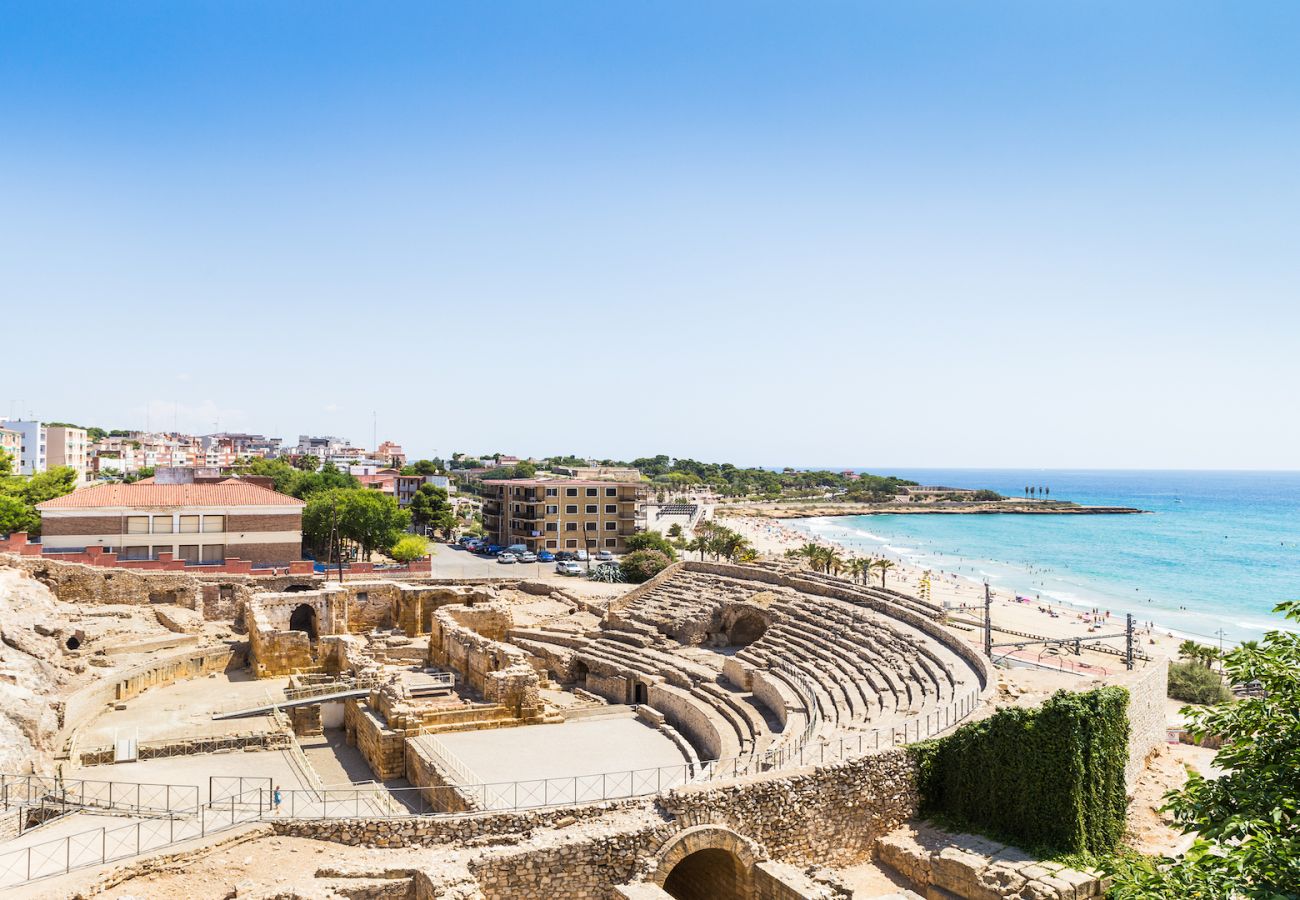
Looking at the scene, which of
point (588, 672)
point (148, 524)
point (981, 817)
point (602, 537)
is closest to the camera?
point (981, 817)

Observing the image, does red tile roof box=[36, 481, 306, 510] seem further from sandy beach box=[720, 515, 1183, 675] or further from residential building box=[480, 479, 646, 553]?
sandy beach box=[720, 515, 1183, 675]

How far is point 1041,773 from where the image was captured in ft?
58.9

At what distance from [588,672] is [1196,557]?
95.5 meters

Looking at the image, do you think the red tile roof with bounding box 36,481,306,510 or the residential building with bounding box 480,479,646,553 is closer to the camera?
the red tile roof with bounding box 36,481,306,510

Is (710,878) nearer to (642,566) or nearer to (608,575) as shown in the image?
(642,566)

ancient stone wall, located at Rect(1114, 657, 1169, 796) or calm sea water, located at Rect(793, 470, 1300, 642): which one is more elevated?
ancient stone wall, located at Rect(1114, 657, 1169, 796)

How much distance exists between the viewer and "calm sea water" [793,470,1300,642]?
7088 cm

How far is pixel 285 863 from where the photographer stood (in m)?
13.8

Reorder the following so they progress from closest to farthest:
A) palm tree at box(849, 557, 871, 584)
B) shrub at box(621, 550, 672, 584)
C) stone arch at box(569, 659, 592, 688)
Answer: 1. stone arch at box(569, 659, 592, 688)
2. shrub at box(621, 550, 672, 584)
3. palm tree at box(849, 557, 871, 584)

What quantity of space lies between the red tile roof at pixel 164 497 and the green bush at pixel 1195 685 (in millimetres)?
46199

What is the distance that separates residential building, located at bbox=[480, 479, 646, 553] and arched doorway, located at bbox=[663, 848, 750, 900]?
55.7m

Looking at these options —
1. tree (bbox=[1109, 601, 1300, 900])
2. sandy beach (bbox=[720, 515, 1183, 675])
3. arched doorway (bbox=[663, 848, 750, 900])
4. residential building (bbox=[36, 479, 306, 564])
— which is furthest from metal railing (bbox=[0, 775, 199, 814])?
sandy beach (bbox=[720, 515, 1183, 675])

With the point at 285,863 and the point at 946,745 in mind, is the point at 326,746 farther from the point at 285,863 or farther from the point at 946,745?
the point at 946,745

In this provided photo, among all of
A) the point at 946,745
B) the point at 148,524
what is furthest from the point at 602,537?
the point at 946,745
